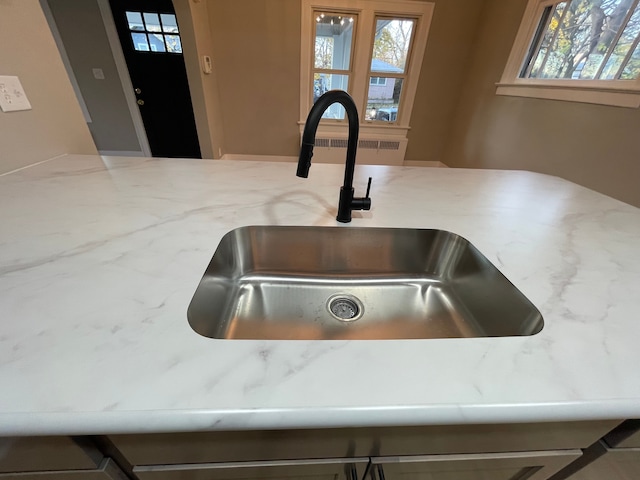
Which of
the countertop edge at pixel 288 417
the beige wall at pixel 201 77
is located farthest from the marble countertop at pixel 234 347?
the beige wall at pixel 201 77

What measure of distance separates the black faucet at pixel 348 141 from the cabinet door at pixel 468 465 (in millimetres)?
484

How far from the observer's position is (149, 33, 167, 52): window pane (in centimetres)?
287

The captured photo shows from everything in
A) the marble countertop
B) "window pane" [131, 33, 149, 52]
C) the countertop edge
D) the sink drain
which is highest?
"window pane" [131, 33, 149, 52]

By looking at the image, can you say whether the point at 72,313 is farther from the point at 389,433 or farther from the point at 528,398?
the point at 528,398

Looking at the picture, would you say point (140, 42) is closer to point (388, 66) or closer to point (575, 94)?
point (388, 66)

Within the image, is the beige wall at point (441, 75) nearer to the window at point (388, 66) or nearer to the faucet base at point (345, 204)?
the window at point (388, 66)

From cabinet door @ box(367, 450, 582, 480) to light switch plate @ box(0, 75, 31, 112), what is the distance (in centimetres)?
146

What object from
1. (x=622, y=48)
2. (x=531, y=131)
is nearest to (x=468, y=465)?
(x=622, y=48)

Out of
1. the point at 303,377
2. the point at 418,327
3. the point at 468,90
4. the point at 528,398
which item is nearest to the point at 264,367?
the point at 303,377

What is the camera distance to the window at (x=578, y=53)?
1762 millimetres

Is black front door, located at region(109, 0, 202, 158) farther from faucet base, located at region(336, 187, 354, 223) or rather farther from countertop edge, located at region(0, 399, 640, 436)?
countertop edge, located at region(0, 399, 640, 436)

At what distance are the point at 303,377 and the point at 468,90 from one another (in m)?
4.13

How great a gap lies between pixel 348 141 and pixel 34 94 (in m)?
1.24

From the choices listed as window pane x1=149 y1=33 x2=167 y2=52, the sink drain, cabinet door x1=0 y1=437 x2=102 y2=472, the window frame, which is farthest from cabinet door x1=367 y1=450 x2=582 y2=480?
window pane x1=149 y1=33 x2=167 y2=52
